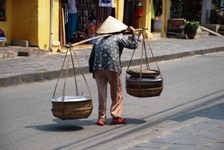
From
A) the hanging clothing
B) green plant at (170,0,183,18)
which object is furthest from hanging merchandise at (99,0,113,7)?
green plant at (170,0,183,18)

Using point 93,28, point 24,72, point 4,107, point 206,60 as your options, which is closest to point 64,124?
point 4,107

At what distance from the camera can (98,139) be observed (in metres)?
7.11

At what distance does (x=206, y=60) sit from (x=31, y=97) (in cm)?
859

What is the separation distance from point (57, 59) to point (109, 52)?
25.2ft

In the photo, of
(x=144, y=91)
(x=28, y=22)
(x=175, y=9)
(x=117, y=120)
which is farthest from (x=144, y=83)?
(x=175, y=9)

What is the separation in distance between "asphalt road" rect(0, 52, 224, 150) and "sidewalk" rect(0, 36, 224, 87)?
0.28 metres

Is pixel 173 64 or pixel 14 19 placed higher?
pixel 14 19

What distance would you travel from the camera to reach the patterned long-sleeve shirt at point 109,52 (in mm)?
7735

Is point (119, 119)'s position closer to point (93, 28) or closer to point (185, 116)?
point (185, 116)

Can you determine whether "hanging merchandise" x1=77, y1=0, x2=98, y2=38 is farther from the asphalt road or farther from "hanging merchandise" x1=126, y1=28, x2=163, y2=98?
"hanging merchandise" x1=126, y1=28, x2=163, y2=98

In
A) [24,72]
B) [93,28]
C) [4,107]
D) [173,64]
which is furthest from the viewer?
[93,28]

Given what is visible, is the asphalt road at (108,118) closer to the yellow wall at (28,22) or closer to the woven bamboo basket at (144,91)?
the woven bamboo basket at (144,91)

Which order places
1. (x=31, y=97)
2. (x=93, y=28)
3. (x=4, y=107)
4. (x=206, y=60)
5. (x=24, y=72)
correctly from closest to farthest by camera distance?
(x=4, y=107) < (x=31, y=97) < (x=24, y=72) < (x=206, y=60) < (x=93, y=28)

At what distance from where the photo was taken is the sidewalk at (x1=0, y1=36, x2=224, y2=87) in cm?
1216
